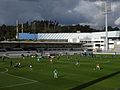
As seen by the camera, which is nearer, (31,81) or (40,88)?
(40,88)

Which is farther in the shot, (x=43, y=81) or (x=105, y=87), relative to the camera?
(x=43, y=81)

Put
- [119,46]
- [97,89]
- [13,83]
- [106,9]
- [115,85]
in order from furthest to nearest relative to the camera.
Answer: [119,46] → [106,9] → [13,83] → [115,85] → [97,89]

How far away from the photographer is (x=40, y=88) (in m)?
40.4

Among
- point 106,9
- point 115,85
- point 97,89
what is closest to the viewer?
point 97,89

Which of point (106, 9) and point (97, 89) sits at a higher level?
point (106, 9)

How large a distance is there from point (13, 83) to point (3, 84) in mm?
1739

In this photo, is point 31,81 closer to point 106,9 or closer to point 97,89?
point 97,89

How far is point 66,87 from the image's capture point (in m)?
41.1

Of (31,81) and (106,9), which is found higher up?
(106,9)

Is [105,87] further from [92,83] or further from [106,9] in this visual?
[106,9]

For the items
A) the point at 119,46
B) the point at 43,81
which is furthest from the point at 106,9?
the point at 43,81

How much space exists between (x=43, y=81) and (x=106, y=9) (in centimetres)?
11974

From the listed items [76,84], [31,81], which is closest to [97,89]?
[76,84]

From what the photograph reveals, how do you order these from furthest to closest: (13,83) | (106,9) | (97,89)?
1. (106,9)
2. (13,83)
3. (97,89)
